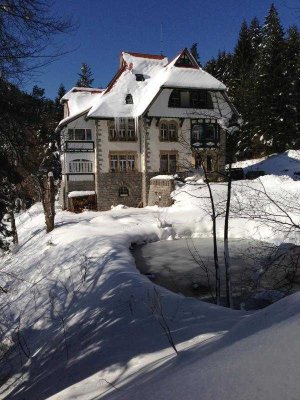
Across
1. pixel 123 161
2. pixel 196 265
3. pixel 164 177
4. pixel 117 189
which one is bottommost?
pixel 196 265

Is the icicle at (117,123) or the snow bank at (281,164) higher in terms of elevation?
the icicle at (117,123)

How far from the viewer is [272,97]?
33.7 metres

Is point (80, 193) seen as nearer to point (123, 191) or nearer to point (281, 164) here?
point (123, 191)

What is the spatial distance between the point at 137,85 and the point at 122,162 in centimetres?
688

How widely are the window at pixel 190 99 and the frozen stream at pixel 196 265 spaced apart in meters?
12.6

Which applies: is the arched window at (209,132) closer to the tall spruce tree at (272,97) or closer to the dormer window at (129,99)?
the dormer window at (129,99)

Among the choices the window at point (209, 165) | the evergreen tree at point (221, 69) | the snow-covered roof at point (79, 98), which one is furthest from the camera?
the evergreen tree at point (221, 69)

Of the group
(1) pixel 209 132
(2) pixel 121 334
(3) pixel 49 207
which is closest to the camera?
(2) pixel 121 334

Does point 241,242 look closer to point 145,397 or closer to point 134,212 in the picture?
point 134,212

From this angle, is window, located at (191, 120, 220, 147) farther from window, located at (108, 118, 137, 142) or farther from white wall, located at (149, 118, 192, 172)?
window, located at (108, 118, 137, 142)

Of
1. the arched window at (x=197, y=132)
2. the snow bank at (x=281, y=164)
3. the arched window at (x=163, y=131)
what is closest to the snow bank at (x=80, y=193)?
the arched window at (x=163, y=131)

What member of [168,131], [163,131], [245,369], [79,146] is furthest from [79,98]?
[245,369]

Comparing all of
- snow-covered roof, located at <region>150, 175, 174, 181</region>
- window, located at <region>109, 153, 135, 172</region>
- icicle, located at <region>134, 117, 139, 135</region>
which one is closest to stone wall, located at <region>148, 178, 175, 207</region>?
snow-covered roof, located at <region>150, 175, 174, 181</region>

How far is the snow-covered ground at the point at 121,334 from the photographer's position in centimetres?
254
